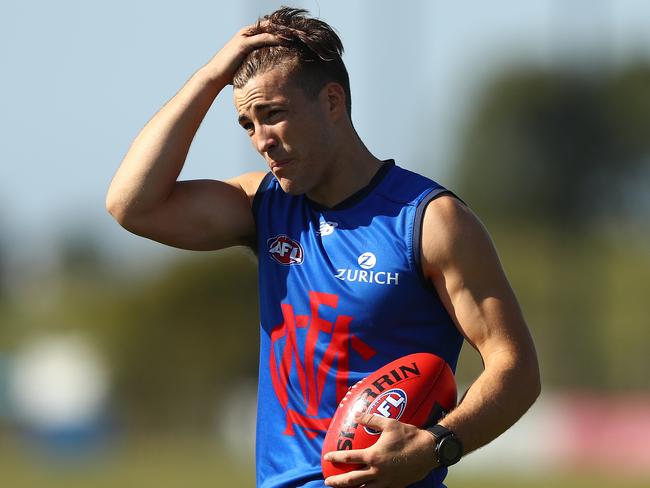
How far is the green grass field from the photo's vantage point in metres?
20.5

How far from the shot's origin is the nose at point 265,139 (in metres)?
5.03

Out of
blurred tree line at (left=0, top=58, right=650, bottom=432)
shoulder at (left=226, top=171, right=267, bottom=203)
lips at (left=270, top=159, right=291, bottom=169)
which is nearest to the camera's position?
lips at (left=270, top=159, right=291, bottom=169)

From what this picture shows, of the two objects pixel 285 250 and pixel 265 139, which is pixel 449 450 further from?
pixel 265 139

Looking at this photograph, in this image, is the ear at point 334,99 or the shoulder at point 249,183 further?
the shoulder at point 249,183

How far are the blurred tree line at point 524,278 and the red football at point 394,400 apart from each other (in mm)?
24513

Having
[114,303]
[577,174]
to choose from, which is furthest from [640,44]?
[114,303]

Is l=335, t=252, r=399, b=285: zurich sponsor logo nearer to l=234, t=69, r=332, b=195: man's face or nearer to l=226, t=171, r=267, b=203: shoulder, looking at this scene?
l=234, t=69, r=332, b=195: man's face

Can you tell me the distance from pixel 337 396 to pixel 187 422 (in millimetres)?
33473

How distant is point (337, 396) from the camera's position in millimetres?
4980

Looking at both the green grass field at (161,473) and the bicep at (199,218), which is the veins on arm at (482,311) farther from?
the green grass field at (161,473)

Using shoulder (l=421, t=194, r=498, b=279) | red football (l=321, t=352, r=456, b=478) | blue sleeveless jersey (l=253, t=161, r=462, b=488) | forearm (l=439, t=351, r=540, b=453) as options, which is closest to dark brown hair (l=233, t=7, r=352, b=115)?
blue sleeveless jersey (l=253, t=161, r=462, b=488)

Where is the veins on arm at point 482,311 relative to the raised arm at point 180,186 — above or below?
below

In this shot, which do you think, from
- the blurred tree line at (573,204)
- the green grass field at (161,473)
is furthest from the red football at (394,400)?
the blurred tree line at (573,204)

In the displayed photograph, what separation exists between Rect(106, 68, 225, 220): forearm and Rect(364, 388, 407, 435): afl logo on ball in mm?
1117
